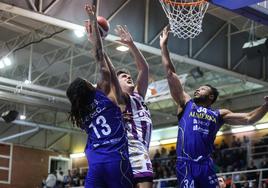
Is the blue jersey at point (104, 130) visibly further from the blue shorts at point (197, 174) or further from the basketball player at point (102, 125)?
the blue shorts at point (197, 174)

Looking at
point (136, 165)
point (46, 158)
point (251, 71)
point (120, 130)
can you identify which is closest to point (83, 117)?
point (120, 130)

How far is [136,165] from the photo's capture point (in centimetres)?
548

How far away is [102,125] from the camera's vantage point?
4.54 meters

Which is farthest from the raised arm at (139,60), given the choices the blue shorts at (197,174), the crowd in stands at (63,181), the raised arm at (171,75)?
the crowd in stands at (63,181)

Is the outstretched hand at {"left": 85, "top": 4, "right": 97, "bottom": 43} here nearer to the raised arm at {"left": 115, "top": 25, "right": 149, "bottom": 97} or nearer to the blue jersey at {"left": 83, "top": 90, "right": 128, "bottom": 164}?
the blue jersey at {"left": 83, "top": 90, "right": 128, "bottom": 164}

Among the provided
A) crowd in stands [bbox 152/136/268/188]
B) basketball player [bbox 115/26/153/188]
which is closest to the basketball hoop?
basketball player [bbox 115/26/153/188]

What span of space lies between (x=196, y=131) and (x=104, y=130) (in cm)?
208

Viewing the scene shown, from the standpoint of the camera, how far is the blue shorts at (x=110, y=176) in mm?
4359

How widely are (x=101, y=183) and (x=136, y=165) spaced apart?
1.15m

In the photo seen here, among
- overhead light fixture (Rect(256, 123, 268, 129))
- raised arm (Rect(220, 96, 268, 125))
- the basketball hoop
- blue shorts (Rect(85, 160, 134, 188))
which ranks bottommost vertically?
blue shorts (Rect(85, 160, 134, 188))

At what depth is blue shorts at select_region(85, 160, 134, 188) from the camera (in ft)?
14.3

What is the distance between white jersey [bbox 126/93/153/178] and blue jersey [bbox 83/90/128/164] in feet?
3.11

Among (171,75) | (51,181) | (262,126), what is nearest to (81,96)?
(171,75)

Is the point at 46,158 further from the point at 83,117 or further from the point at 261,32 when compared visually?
the point at 83,117
